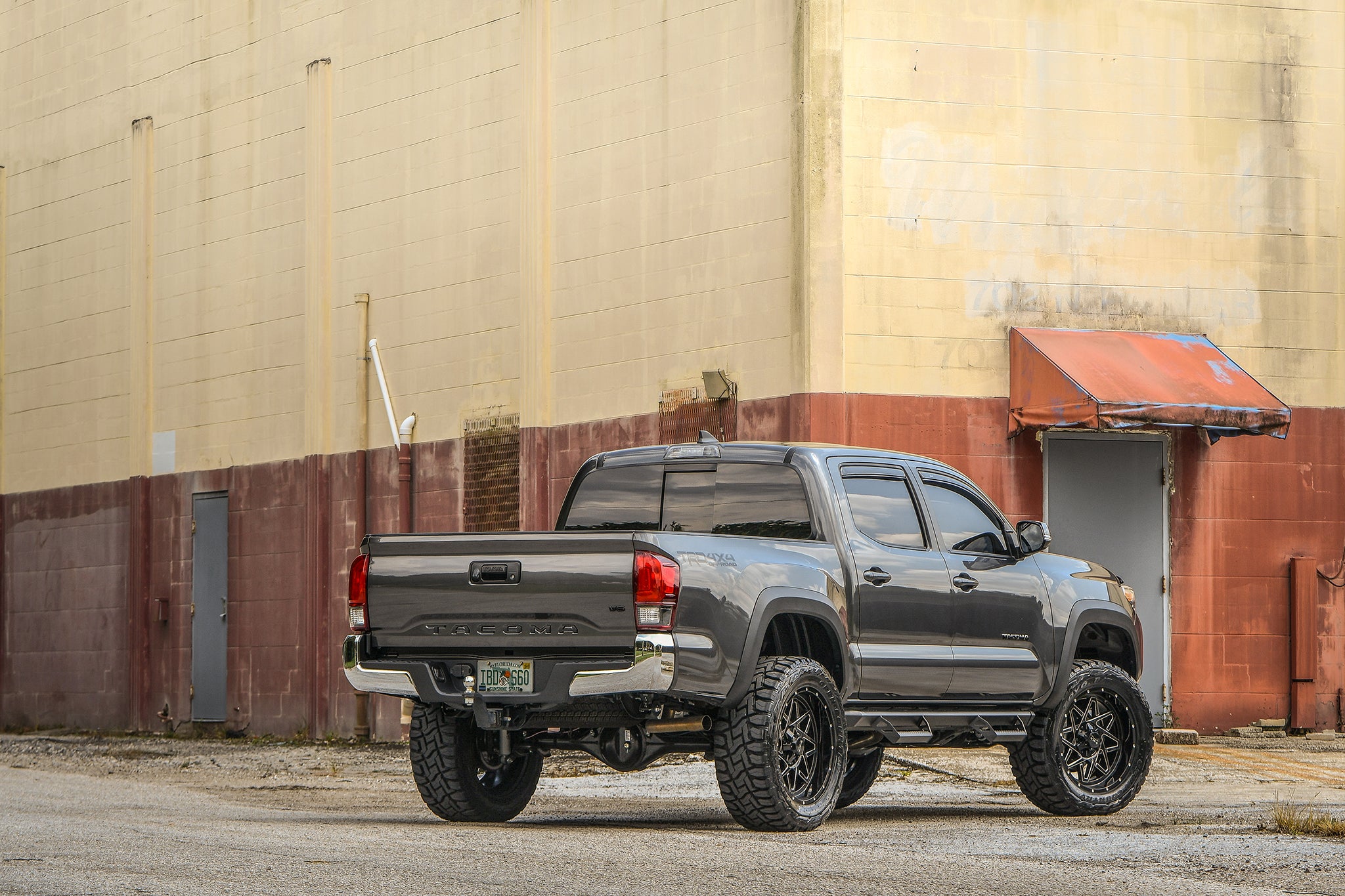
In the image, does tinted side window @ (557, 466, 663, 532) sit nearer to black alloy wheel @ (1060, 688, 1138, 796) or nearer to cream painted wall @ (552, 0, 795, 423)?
black alloy wheel @ (1060, 688, 1138, 796)

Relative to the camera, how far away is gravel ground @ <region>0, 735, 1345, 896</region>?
875cm

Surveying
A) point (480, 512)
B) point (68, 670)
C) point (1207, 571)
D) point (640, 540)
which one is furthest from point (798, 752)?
point (68, 670)

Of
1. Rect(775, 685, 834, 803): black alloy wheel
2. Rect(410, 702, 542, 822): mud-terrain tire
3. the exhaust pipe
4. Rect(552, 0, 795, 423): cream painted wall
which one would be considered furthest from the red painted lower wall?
the exhaust pipe

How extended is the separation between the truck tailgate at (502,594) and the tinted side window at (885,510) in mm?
1909

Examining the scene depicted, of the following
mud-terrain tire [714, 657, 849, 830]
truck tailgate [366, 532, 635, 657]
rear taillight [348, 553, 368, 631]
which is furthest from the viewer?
rear taillight [348, 553, 368, 631]

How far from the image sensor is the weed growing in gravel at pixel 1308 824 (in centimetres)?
1084

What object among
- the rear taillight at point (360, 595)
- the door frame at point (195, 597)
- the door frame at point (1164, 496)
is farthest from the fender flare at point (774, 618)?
the door frame at point (195, 597)

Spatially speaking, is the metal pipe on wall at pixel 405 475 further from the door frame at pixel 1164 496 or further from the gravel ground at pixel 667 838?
the door frame at pixel 1164 496

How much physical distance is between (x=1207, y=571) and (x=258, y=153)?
12.6m

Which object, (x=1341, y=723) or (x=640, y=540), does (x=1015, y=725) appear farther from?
(x=1341, y=723)

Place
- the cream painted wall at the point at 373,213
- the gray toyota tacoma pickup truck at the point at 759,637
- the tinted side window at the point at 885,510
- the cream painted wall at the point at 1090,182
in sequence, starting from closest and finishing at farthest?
the gray toyota tacoma pickup truck at the point at 759,637 → the tinted side window at the point at 885,510 → the cream painted wall at the point at 1090,182 → the cream painted wall at the point at 373,213

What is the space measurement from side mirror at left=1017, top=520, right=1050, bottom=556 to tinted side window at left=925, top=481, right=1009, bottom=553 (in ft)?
0.69

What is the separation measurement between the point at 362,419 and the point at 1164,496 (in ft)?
30.2

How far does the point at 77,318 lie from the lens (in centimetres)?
2878
